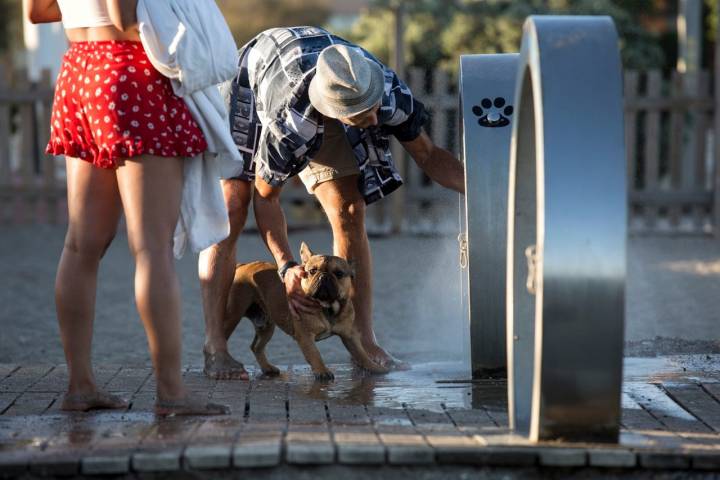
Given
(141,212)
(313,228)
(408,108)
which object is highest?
(408,108)

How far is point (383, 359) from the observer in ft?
17.2

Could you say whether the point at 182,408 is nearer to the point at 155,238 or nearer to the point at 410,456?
the point at 155,238

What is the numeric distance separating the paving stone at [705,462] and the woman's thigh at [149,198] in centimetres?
173

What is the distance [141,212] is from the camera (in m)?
3.71

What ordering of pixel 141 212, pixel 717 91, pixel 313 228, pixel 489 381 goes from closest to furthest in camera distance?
pixel 141 212, pixel 489 381, pixel 717 91, pixel 313 228

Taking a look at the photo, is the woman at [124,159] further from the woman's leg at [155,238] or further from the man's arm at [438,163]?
the man's arm at [438,163]

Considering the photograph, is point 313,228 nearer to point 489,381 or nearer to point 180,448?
point 489,381

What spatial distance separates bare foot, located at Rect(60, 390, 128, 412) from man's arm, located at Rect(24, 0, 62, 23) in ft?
4.17

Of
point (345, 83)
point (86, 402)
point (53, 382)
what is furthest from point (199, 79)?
point (53, 382)

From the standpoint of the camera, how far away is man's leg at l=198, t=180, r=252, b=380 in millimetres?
5082

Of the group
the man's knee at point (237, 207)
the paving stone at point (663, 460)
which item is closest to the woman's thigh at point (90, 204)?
the man's knee at point (237, 207)

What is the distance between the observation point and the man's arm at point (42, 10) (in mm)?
3953

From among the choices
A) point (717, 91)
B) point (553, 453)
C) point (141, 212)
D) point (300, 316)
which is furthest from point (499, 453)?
point (717, 91)

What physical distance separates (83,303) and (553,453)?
5.38 ft
